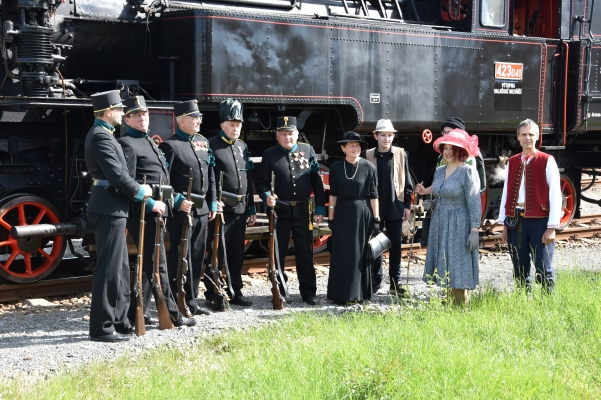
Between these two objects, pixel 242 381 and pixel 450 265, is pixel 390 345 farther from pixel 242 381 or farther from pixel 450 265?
pixel 450 265

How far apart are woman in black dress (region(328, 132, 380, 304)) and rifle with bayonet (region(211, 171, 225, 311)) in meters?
0.92

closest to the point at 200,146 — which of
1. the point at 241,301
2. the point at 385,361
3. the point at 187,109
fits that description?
the point at 187,109

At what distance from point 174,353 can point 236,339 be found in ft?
1.41

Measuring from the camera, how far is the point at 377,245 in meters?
6.79

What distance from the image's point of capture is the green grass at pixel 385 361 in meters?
4.24

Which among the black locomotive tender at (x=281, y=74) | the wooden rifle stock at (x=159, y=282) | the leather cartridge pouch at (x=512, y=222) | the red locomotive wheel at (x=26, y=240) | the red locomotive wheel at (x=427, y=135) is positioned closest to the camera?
the wooden rifle stock at (x=159, y=282)

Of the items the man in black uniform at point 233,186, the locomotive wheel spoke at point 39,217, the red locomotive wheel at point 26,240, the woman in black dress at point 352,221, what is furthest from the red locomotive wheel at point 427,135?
the locomotive wheel spoke at point 39,217

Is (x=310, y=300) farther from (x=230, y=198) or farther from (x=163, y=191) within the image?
(x=163, y=191)

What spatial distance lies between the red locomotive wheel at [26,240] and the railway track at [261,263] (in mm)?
101

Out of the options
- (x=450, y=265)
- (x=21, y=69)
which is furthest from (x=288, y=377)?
(x=21, y=69)

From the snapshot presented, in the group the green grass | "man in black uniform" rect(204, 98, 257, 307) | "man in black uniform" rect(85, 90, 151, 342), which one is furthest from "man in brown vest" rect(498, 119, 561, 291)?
"man in black uniform" rect(85, 90, 151, 342)

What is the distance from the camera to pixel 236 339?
17.6 ft

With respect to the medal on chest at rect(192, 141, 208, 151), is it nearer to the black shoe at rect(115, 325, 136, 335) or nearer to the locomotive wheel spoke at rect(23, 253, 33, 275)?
the black shoe at rect(115, 325, 136, 335)

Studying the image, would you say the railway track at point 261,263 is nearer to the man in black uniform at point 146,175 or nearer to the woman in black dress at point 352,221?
the woman in black dress at point 352,221
